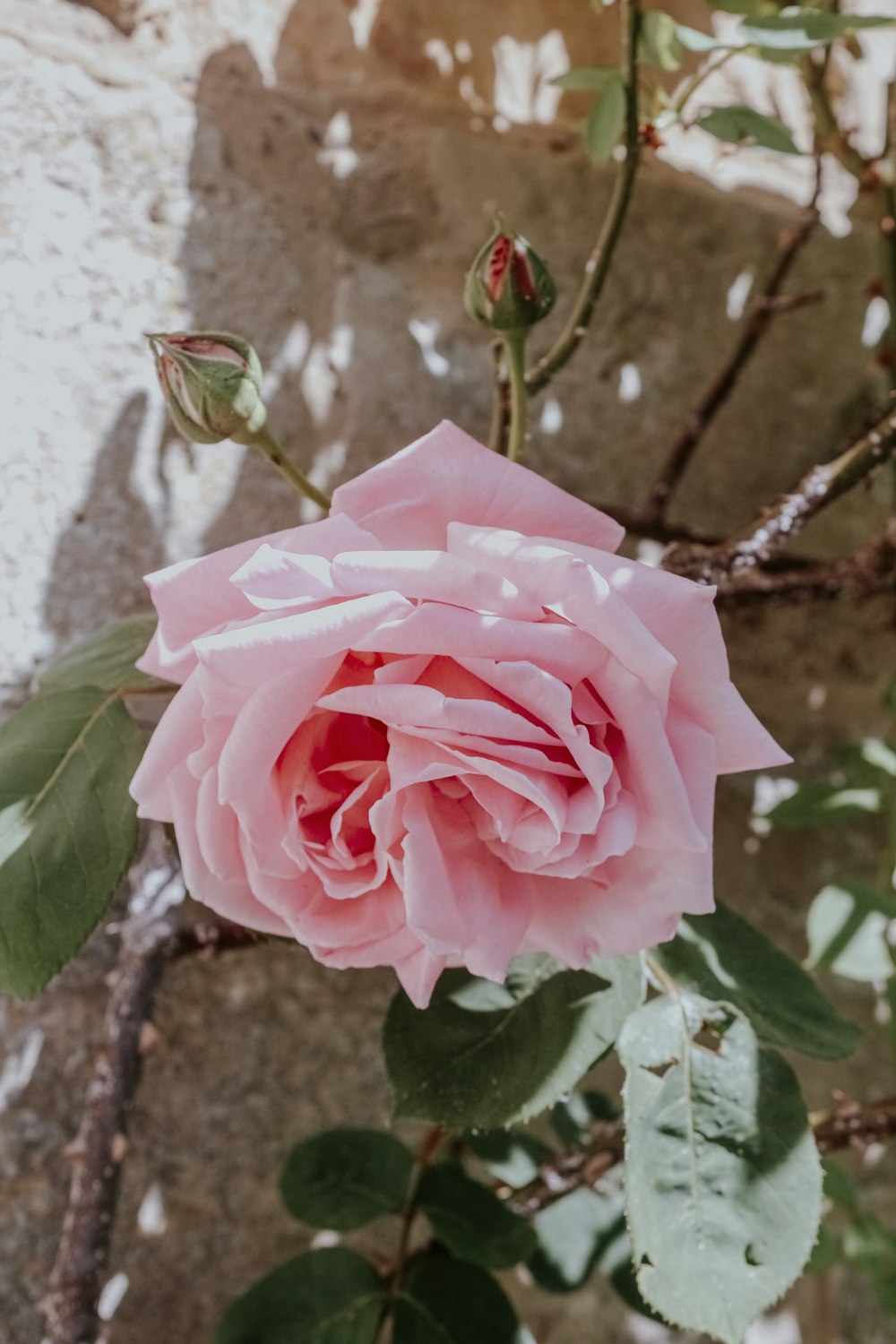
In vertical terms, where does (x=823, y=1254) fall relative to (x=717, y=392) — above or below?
below

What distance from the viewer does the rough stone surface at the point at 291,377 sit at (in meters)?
0.63

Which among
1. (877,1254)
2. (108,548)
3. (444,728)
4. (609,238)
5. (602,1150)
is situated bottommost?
(877,1254)

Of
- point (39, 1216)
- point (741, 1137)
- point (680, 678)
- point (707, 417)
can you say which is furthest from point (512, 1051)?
point (707, 417)

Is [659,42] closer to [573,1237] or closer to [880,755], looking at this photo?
[880,755]

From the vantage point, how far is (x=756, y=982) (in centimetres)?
52

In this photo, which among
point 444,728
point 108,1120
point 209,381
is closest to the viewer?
point 444,728

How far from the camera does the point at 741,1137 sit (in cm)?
45

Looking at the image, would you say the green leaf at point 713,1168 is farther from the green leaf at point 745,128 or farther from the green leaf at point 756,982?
the green leaf at point 745,128

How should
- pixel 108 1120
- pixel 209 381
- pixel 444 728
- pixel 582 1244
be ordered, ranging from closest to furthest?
1. pixel 444 728
2. pixel 209 381
3. pixel 108 1120
4. pixel 582 1244

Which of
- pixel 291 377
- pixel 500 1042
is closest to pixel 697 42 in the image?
pixel 291 377

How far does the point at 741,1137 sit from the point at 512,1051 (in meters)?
0.11

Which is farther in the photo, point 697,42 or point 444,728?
point 697,42

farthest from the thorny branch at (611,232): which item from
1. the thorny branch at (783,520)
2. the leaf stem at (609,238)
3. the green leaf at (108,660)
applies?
the green leaf at (108,660)

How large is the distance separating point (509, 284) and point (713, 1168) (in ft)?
1.32
